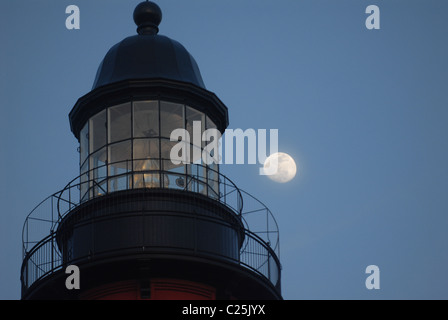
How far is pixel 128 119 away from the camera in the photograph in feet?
122

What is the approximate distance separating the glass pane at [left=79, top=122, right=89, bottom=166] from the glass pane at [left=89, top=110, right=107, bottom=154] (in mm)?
211

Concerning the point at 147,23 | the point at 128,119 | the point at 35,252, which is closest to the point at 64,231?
the point at 35,252

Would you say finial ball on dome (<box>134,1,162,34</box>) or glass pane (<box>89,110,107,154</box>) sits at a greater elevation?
finial ball on dome (<box>134,1,162,34</box>)

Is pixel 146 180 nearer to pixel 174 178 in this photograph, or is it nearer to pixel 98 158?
pixel 174 178

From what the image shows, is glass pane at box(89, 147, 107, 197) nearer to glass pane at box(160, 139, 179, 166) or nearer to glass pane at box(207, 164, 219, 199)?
glass pane at box(160, 139, 179, 166)

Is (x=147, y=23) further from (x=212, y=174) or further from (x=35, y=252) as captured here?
(x=35, y=252)

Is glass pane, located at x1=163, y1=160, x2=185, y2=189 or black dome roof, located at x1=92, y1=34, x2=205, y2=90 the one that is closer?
glass pane, located at x1=163, y1=160, x2=185, y2=189

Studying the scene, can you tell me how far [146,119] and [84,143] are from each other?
1933mm

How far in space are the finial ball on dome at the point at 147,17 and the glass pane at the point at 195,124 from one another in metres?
3.56

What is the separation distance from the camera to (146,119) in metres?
37.2

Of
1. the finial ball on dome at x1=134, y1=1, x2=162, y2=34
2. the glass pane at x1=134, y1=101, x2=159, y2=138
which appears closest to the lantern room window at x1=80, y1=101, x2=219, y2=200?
the glass pane at x1=134, y1=101, x2=159, y2=138

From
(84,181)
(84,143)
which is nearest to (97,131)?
(84,143)

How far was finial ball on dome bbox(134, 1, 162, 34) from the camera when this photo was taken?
131 feet
